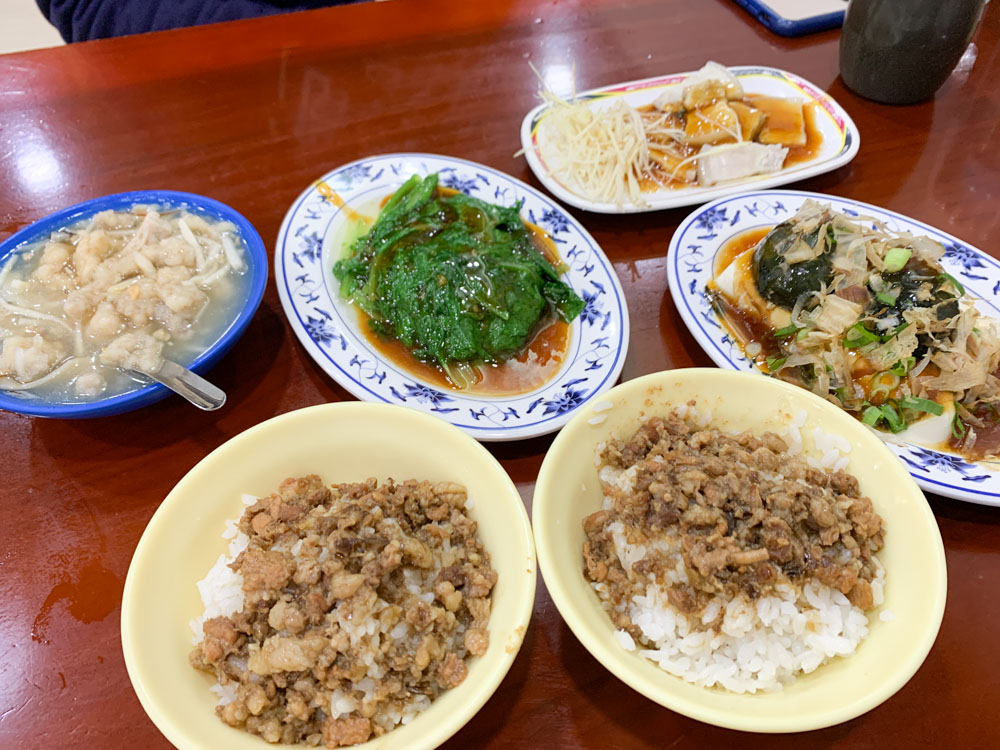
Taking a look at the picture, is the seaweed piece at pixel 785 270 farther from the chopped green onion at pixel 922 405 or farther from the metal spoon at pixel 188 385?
the metal spoon at pixel 188 385

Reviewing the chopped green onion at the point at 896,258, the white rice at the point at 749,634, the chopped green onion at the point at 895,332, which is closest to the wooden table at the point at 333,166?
the white rice at the point at 749,634

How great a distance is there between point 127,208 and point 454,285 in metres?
1.14

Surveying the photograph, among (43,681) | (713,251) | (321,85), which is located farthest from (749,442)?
(321,85)

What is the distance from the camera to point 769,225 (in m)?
2.44

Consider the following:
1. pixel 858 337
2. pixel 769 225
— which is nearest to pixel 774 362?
pixel 858 337

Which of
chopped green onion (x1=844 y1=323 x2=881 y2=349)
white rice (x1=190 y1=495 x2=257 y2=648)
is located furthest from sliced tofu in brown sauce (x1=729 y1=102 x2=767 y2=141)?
white rice (x1=190 y1=495 x2=257 y2=648)

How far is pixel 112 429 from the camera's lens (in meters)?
1.90

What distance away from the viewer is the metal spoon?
1.71 metres

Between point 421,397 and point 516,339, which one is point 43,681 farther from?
point 516,339

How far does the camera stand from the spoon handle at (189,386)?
1715 mm

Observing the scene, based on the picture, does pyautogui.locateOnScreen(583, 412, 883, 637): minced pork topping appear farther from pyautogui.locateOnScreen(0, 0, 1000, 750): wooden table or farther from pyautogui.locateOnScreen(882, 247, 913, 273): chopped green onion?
pyautogui.locateOnScreen(882, 247, 913, 273): chopped green onion

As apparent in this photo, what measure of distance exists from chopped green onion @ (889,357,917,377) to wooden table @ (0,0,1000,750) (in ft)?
1.25

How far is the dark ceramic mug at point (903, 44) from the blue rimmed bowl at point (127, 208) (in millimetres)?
2890

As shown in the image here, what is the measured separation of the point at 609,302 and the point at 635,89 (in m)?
1.54
